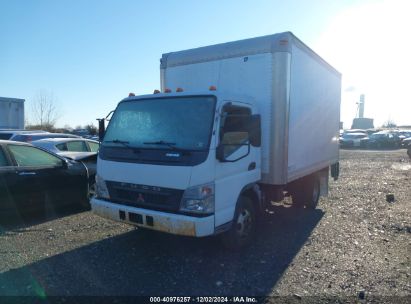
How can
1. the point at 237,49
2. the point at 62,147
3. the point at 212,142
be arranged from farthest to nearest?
the point at 62,147 < the point at 237,49 < the point at 212,142

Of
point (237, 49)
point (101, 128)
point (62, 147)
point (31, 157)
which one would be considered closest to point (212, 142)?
point (101, 128)

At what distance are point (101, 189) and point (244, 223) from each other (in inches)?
85.4

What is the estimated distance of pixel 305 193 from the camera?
313 inches

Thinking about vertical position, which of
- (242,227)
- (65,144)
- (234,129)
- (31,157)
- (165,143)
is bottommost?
(242,227)

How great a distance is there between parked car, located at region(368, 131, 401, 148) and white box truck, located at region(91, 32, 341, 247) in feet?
110

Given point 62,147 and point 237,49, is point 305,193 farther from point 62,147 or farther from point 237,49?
point 62,147

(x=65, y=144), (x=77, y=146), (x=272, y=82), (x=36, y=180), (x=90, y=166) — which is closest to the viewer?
(x=272, y=82)

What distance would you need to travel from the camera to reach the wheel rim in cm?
504

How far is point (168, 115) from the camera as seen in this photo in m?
4.77

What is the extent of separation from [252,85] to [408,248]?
3647mm

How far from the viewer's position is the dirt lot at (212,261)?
13.2 ft

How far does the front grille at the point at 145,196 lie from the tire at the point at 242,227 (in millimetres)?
980

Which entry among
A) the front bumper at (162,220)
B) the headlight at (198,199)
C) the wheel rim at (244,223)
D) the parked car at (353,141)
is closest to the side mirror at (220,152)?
the headlight at (198,199)

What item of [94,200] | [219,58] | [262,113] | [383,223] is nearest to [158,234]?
[94,200]
